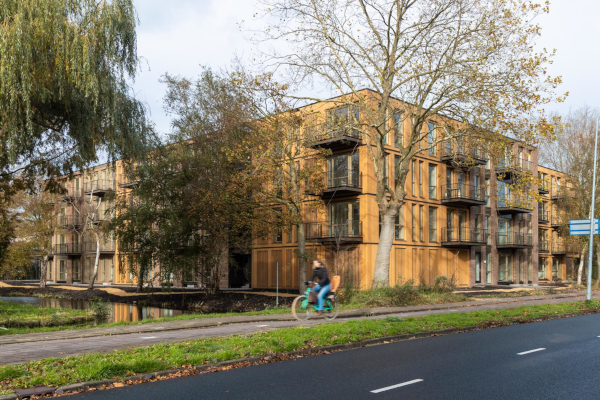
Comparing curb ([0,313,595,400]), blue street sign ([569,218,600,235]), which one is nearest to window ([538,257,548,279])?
blue street sign ([569,218,600,235])

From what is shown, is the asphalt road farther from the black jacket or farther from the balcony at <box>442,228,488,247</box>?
the balcony at <box>442,228,488,247</box>

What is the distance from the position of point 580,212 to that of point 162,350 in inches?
1360

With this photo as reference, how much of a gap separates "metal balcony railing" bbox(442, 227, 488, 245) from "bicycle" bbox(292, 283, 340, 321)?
22.7m

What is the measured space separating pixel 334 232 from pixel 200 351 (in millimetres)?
23084

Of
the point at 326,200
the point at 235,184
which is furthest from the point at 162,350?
the point at 326,200

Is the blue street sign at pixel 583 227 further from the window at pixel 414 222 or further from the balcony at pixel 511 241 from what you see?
the balcony at pixel 511 241

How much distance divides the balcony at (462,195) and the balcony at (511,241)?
16.4ft

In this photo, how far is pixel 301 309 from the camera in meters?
15.0

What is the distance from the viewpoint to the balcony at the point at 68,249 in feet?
173

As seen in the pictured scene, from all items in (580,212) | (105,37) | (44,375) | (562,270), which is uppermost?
(105,37)

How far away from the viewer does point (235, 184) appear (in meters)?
25.5

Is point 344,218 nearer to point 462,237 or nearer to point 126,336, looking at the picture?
point 462,237

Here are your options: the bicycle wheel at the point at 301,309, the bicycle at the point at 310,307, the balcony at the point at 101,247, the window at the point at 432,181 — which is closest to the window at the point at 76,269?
the balcony at the point at 101,247

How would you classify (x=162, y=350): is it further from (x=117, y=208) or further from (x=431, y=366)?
(x=117, y=208)
